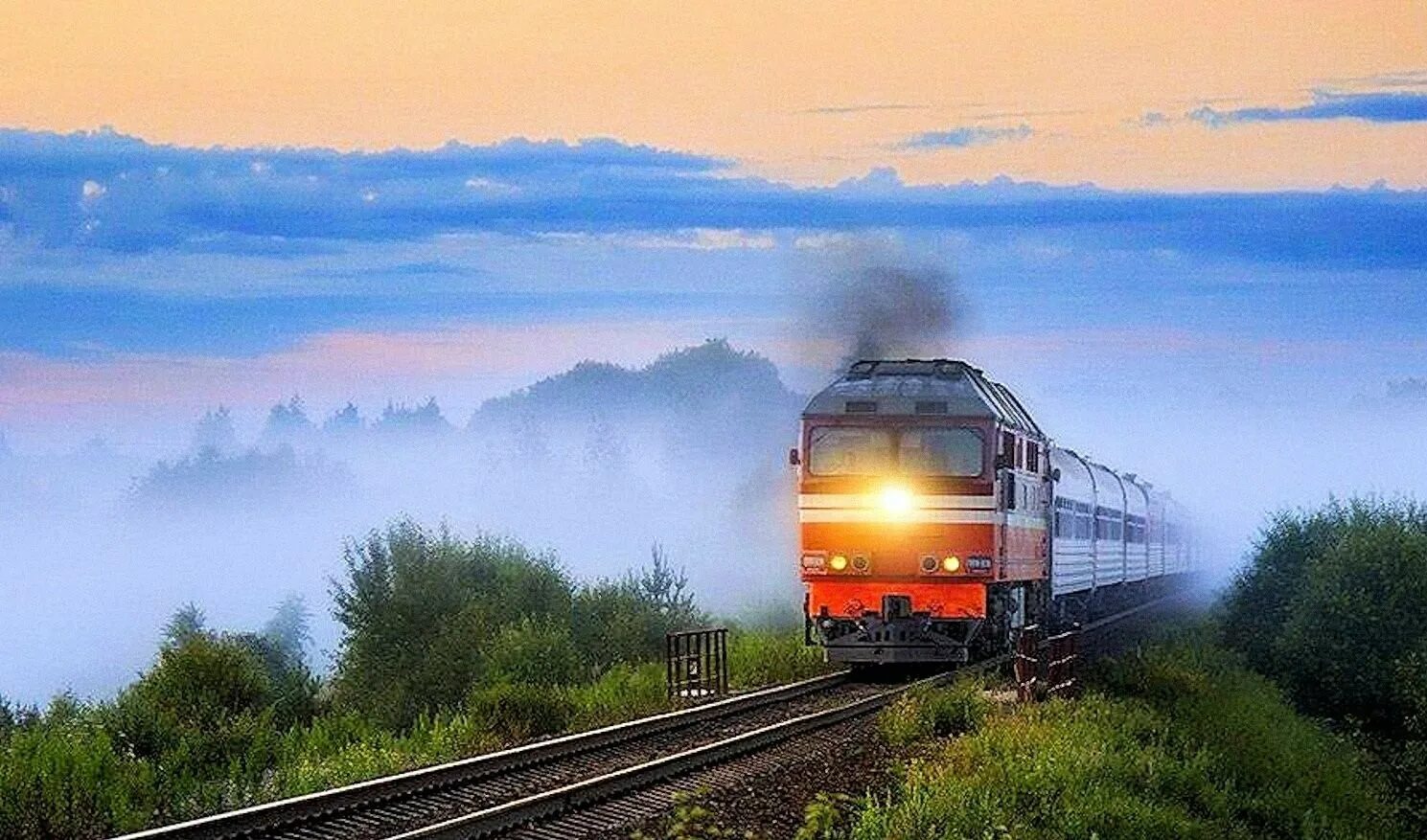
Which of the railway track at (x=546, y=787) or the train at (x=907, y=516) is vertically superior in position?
the train at (x=907, y=516)

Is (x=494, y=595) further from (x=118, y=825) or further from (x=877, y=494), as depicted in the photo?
(x=118, y=825)

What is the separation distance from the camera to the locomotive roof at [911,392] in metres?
28.2

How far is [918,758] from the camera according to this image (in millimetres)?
18750

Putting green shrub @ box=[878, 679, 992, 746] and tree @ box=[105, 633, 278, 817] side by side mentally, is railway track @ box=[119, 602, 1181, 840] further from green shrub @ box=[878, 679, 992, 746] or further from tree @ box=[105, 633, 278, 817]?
tree @ box=[105, 633, 278, 817]

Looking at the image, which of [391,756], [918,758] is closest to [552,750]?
[391,756]

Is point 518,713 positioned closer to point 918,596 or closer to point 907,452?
point 918,596

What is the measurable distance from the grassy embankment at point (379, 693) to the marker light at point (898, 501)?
3.64 m

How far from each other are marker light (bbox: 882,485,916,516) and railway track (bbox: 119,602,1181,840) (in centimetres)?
501

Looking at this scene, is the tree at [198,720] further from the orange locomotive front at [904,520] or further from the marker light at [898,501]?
the marker light at [898,501]

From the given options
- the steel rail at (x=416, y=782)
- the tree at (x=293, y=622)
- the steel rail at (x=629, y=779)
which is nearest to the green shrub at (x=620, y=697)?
the steel rail at (x=416, y=782)

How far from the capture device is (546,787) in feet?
53.9

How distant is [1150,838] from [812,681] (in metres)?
11.3

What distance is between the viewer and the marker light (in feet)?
91.2

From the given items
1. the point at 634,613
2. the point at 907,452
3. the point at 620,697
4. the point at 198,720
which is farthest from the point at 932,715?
the point at 634,613
